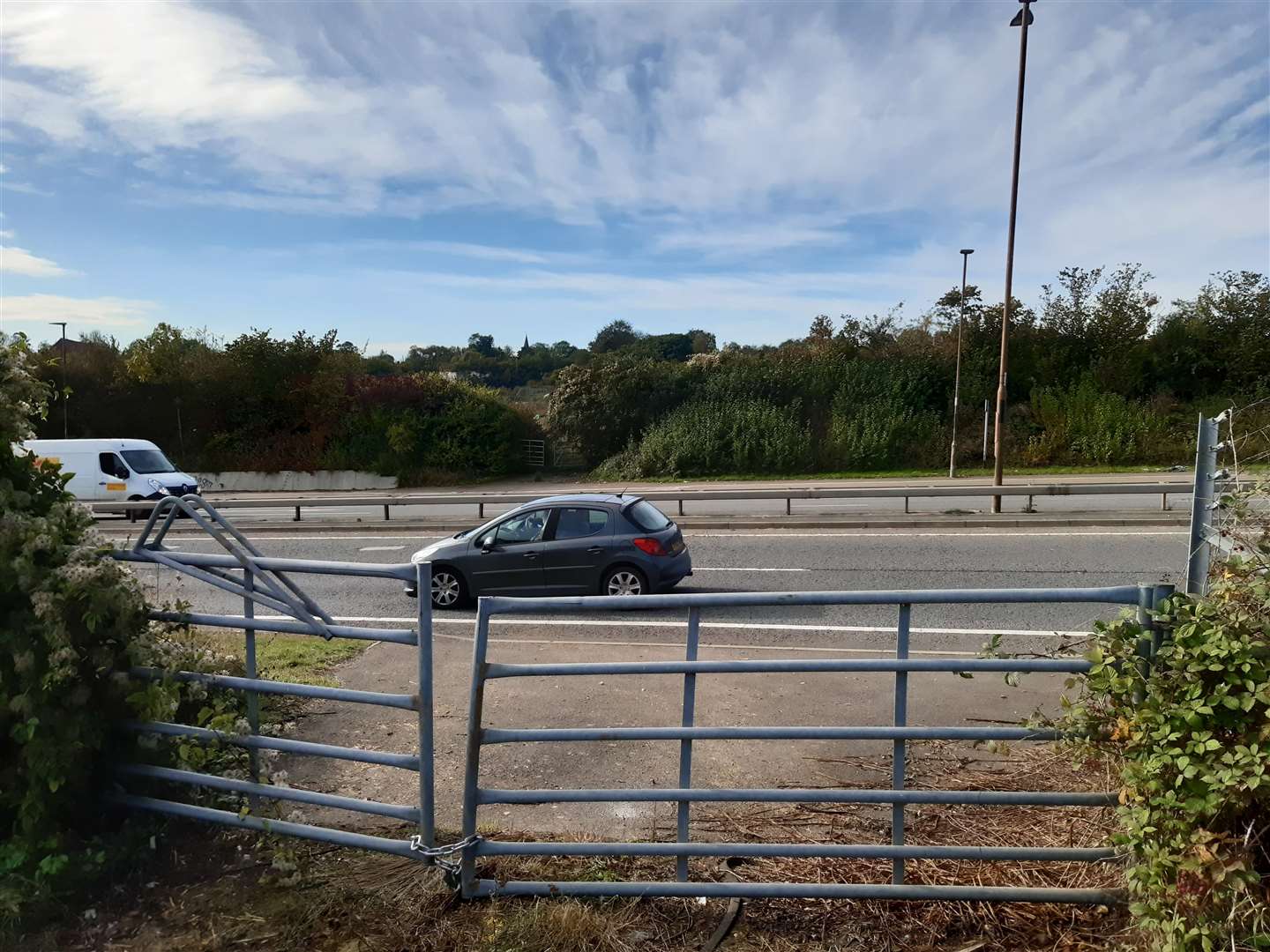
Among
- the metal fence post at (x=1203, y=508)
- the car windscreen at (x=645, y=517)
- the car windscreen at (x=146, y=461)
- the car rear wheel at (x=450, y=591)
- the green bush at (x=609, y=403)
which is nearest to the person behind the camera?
the metal fence post at (x=1203, y=508)

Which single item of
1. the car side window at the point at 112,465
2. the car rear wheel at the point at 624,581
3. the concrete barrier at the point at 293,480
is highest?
the car side window at the point at 112,465

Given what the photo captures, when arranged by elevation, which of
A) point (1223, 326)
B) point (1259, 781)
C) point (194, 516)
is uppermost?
point (1223, 326)

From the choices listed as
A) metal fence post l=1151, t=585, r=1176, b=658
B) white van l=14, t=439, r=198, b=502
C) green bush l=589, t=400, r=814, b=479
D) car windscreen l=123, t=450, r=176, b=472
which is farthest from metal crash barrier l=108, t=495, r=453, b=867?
Result: green bush l=589, t=400, r=814, b=479

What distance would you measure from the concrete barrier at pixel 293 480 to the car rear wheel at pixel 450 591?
2397 cm

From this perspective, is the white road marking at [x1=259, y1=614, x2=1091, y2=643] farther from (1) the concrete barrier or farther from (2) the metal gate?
(1) the concrete barrier

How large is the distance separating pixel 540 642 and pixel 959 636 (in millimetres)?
4158

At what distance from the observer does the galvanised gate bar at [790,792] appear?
131 inches

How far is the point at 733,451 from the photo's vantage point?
33.0m

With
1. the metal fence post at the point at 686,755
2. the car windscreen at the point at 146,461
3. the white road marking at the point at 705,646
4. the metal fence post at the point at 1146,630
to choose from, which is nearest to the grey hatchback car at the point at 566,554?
the white road marking at the point at 705,646

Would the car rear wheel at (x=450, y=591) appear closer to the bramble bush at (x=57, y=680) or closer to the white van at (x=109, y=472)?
the bramble bush at (x=57, y=680)

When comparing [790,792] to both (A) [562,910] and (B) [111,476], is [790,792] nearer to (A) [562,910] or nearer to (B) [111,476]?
(A) [562,910]

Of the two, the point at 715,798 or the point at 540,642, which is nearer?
the point at 715,798

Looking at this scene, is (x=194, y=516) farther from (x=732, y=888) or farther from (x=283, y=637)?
(x=283, y=637)

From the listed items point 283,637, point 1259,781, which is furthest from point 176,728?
point 283,637
